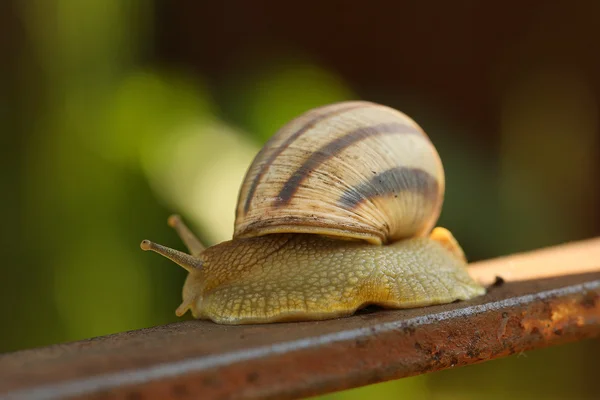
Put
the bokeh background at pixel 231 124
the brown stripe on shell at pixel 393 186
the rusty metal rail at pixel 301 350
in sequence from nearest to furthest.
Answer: the rusty metal rail at pixel 301 350 → the brown stripe on shell at pixel 393 186 → the bokeh background at pixel 231 124

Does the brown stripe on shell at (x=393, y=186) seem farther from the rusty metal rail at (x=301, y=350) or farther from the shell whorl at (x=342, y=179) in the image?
the rusty metal rail at (x=301, y=350)

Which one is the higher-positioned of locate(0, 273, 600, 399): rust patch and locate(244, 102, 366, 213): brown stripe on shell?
locate(244, 102, 366, 213): brown stripe on shell

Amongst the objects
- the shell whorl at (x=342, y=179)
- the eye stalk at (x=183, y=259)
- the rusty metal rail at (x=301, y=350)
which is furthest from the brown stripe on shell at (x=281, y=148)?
the rusty metal rail at (x=301, y=350)

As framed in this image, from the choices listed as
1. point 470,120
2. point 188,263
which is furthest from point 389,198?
point 470,120

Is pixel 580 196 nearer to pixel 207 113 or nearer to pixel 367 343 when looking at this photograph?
pixel 207 113

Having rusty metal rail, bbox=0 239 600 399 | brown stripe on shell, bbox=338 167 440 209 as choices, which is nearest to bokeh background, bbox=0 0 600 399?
brown stripe on shell, bbox=338 167 440 209

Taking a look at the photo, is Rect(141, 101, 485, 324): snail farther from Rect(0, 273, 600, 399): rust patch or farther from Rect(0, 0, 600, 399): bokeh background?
Rect(0, 0, 600, 399): bokeh background

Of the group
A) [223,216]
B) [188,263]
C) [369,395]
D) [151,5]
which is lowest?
[369,395]
